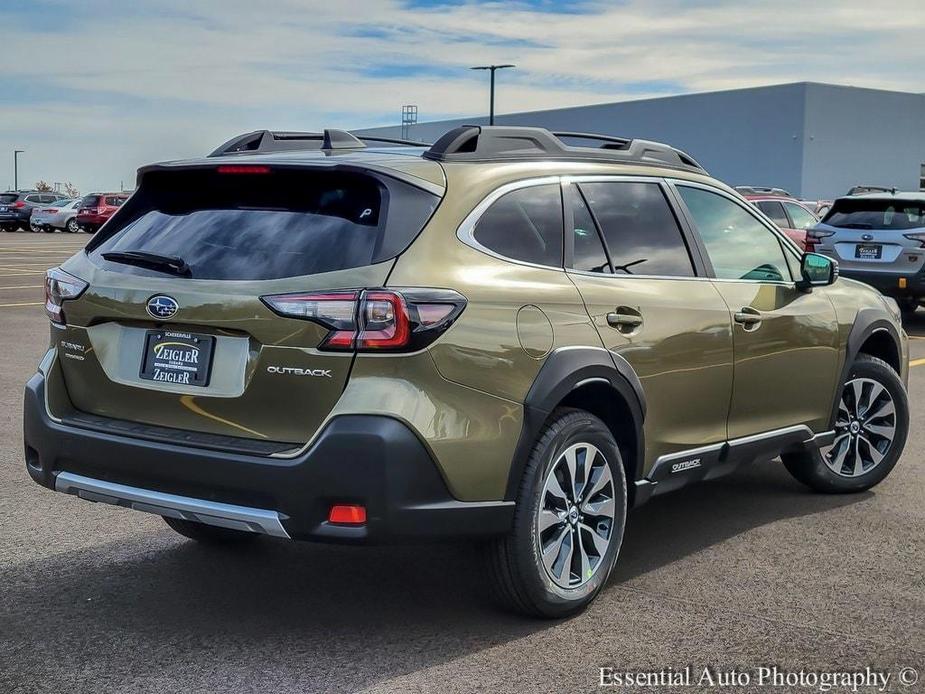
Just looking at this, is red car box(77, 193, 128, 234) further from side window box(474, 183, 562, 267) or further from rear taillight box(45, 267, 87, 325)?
side window box(474, 183, 562, 267)

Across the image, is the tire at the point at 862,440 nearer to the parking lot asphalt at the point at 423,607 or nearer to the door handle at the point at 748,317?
the parking lot asphalt at the point at 423,607

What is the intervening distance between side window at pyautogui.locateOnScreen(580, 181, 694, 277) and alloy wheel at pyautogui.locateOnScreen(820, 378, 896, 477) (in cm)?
167

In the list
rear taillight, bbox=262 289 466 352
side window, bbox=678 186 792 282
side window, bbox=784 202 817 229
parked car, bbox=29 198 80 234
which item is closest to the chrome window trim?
rear taillight, bbox=262 289 466 352

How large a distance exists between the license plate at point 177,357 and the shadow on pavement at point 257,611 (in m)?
0.92

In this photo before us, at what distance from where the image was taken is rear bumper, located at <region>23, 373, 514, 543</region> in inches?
152

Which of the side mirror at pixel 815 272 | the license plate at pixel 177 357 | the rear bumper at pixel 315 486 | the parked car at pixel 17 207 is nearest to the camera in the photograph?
the rear bumper at pixel 315 486

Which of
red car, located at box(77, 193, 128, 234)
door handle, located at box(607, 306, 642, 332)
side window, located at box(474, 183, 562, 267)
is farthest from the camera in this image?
red car, located at box(77, 193, 128, 234)

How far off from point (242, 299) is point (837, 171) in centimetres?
5755

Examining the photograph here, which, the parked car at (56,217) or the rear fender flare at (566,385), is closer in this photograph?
the rear fender flare at (566,385)

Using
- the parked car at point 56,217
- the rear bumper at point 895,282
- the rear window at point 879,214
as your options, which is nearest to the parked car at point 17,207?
the parked car at point 56,217

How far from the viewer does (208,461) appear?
13.1ft

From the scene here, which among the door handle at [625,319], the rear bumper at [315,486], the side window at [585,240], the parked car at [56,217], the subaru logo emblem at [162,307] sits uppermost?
the side window at [585,240]

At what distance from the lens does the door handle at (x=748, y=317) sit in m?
5.40

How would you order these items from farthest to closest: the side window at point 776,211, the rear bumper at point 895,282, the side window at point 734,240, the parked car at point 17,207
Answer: the parked car at point 17,207 → the side window at point 776,211 → the rear bumper at point 895,282 → the side window at point 734,240
